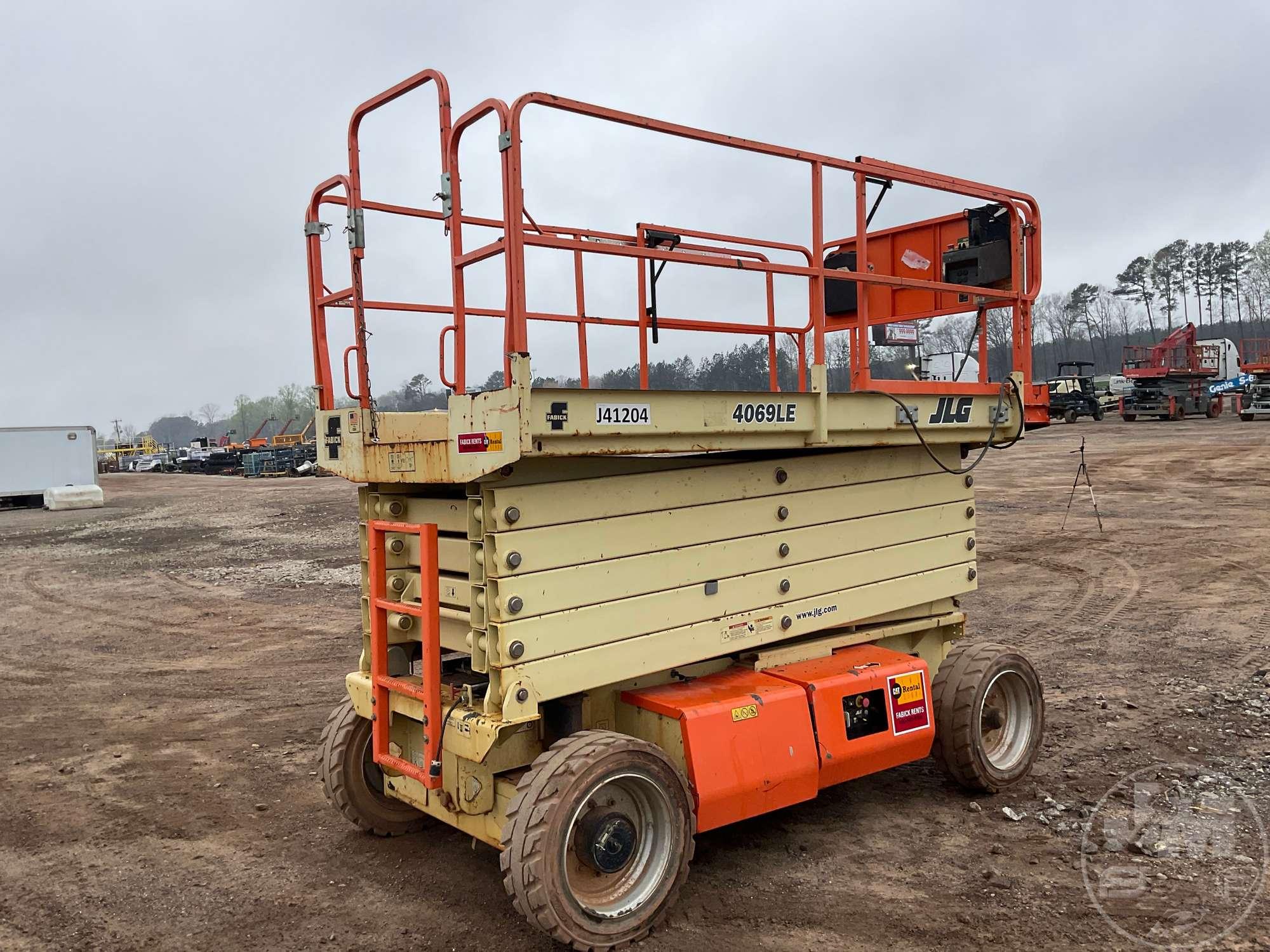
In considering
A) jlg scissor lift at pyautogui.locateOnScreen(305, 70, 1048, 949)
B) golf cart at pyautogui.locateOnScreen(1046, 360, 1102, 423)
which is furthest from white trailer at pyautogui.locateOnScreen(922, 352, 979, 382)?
golf cart at pyautogui.locateOnScreen(1046, 360, 1102, 423)

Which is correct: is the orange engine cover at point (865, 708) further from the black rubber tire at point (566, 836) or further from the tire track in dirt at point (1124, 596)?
the tire track in dirt at point (1124, 596)

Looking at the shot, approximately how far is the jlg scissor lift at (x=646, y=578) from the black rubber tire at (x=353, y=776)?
0.06 feet

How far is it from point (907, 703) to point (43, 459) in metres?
30.0

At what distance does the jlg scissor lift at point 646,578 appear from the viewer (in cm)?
387

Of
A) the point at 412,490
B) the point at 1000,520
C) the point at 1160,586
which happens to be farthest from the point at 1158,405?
the point at 412,490

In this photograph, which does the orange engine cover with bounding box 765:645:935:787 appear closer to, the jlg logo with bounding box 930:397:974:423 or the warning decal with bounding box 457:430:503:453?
the jlg logo with bounding box 930:397:974:423

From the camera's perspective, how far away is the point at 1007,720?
223 inches

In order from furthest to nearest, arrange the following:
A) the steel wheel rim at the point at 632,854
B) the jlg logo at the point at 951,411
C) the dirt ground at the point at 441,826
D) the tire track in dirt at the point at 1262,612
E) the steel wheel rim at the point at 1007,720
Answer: the tire track in dirt at the point at 1262,612
the steel wheel rim at the point at 1007,720
the jlg logo at the point at 951,411
the dirt ground at the point at 441,826
the steel wheel rim at the point at 632,854

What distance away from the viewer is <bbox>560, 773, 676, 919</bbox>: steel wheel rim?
12.9ft

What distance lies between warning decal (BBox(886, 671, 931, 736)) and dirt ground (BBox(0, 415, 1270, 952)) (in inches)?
19.9

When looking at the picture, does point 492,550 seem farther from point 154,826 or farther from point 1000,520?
point 1000,520

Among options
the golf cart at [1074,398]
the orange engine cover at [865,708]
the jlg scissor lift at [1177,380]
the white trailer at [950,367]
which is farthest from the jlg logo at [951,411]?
the golf cart at [1074,398]

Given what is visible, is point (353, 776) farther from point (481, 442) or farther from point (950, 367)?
point (950, 367)

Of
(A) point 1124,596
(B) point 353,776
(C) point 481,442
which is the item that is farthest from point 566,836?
(A) point 1124,596
